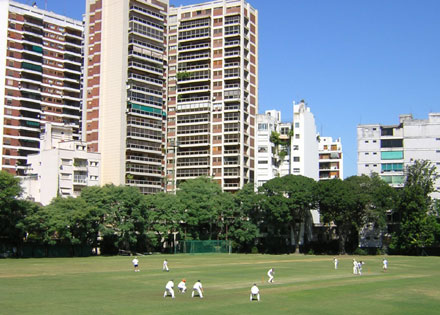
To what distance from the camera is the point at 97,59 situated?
15200cm

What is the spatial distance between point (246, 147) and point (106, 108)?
40816 mm

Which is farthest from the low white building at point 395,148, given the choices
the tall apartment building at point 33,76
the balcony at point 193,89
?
the tall apartment building at point 33,76

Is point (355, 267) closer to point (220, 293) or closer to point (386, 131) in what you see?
point (220, 293)

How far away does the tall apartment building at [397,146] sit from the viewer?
470 feet

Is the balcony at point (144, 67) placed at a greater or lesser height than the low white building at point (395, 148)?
greater

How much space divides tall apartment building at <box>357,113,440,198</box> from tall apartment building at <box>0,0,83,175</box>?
7985cm

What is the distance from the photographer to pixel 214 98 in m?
163

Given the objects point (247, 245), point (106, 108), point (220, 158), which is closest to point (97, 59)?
point (106, 108)

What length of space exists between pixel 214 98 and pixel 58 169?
50607mm

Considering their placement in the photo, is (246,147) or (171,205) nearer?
(171,205)

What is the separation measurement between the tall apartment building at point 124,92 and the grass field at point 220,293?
249 feet

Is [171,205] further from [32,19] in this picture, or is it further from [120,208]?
[32,19]

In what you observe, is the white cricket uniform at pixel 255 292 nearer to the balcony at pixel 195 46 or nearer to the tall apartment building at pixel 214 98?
the tall apartment building at pixel 214 98

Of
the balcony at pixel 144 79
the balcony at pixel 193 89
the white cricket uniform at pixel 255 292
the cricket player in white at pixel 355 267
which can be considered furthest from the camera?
the balcony at pixel 193 89
